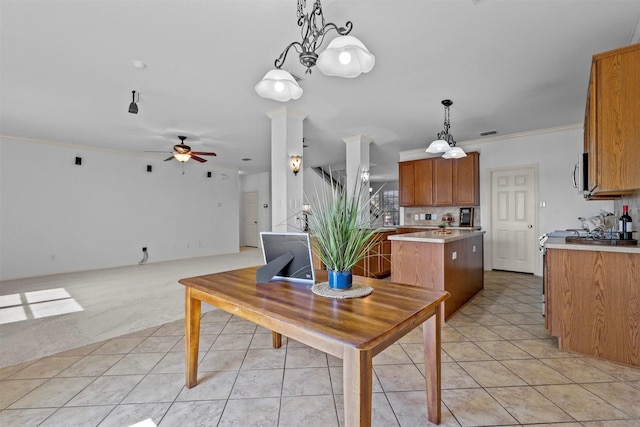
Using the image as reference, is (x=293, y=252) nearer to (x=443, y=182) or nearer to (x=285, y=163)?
(x=285, y=163)

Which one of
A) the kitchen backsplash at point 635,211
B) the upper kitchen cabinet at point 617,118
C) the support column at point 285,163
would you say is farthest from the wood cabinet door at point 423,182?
the upper kitchen cabinet at point 617,118

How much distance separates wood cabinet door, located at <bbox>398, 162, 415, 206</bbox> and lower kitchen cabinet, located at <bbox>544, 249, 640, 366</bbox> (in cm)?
391

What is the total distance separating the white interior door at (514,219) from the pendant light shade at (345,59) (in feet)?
16.8

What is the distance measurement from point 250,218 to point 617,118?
360 inches

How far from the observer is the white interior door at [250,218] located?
9742 millimetres

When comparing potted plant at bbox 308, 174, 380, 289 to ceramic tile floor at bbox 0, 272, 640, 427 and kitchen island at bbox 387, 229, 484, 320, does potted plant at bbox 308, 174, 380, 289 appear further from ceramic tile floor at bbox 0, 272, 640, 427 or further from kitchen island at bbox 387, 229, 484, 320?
kitchen island at bbox 387, 229, 484, 320

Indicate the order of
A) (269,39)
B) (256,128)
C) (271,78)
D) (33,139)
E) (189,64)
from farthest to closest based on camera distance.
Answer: (33,139) → (256,128) → (189,64) → (269,39) → (271,78)

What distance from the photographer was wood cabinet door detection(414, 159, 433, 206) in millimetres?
6020

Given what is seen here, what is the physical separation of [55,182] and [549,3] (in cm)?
764

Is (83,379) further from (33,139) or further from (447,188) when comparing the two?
(447,188)

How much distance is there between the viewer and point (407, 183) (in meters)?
6.34

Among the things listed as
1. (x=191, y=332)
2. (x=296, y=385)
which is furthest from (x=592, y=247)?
(x=191, y=332)

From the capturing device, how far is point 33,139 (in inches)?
211

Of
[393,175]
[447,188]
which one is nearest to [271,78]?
[447,188]
